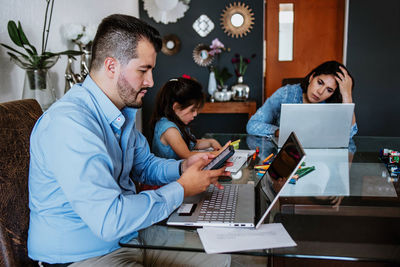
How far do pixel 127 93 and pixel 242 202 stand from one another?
1.79 feet

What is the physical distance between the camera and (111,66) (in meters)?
1.07

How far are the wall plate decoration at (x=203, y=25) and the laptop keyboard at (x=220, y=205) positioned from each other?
140 inches

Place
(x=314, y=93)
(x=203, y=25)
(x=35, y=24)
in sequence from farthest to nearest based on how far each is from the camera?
(x=203, y=25) < (x=314, y=93) < (x=35, y=24)

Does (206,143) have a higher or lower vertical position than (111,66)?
lower

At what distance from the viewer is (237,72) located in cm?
434

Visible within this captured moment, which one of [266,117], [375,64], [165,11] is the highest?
[165,11]

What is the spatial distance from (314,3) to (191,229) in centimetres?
433

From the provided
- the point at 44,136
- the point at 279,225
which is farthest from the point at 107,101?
the point at 279,225

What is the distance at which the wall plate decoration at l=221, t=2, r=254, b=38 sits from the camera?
438 centimetres

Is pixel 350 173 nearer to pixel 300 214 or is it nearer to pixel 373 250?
pixel 300 214

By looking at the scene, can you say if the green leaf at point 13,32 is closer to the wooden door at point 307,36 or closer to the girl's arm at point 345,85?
the girl's arm at point 345,85

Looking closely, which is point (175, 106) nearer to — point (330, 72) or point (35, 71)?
point (35, 71)

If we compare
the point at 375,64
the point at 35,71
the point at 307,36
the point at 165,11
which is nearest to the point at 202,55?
the point at 165,11

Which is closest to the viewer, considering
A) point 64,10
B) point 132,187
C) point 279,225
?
point 279,225
